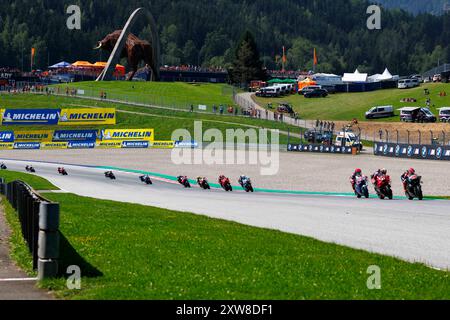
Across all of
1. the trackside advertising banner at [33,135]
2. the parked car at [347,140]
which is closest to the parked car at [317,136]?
the parked car at [347,140]

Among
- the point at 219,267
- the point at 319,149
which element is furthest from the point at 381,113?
the point at 219,267

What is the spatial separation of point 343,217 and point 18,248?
1091 centimetres

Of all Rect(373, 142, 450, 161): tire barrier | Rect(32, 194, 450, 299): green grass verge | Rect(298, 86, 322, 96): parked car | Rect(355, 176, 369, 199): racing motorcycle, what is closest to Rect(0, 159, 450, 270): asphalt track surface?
Rect(32, 194, 450, 299): green grass verge

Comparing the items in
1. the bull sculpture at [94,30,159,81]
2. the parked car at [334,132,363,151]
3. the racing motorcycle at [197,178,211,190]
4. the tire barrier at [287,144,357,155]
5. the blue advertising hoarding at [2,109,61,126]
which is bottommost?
the racing motorcycle at [197,178,211,190]

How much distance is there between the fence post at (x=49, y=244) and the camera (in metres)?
10.8

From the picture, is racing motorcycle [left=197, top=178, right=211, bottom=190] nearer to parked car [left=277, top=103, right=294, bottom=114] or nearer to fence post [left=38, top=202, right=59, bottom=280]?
fence post [left=38, top=202, right=59, bottom=280]

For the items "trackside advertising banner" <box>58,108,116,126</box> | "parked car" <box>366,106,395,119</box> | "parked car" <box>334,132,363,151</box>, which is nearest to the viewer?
"parked car" <box>334,132,363,151</box>

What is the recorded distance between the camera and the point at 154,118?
9581 cm

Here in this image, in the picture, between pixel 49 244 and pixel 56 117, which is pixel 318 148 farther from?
pixel 49 244

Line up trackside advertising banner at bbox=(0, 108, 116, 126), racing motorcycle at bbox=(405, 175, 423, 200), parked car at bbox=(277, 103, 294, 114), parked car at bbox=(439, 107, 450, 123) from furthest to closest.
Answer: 1. parked car at bbox=(277, 103, 294, 114)
2. trackside advertising banner at bbox=(0, 108, 116, 126)
3. parked car at bbox=(439, 107, 450, 123)
4. racing motorcycle at bbox=(405, 175, 423, 200)

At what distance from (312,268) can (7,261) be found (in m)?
4.77

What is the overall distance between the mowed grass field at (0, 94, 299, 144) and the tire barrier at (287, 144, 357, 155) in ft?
13.9

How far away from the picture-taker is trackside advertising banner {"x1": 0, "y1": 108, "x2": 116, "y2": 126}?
91.0 m
